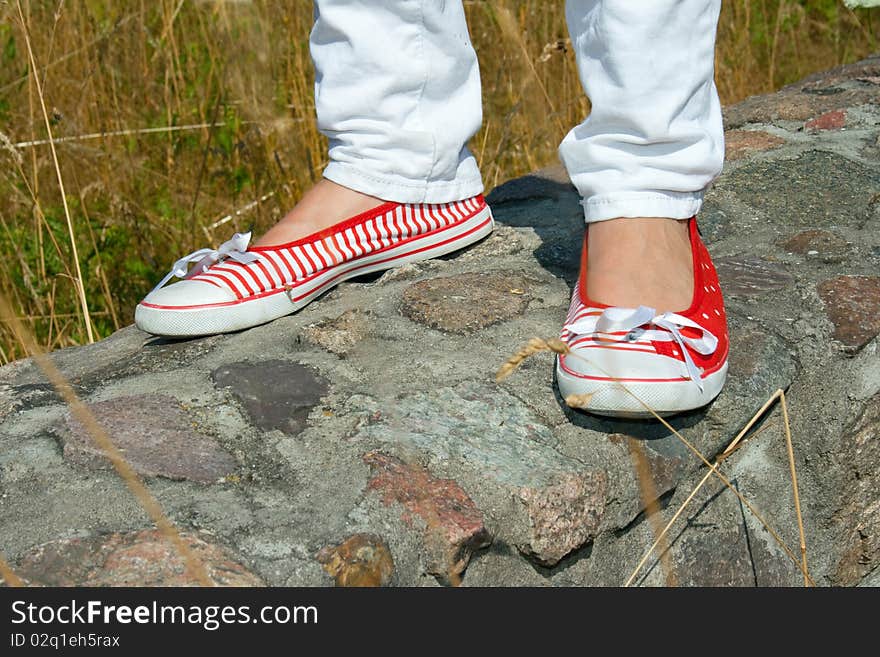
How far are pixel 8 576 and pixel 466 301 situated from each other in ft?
2.69

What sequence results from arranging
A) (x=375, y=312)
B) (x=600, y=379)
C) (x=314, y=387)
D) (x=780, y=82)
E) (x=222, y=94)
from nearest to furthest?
(x=600, y=379), (x=314, y=387), (x=375, y=312), (x=222, y=94), (x=780, y=82)

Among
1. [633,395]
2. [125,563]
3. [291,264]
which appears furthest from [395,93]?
[125,563]

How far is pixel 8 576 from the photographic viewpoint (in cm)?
102

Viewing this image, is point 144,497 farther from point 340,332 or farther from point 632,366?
point 632,366

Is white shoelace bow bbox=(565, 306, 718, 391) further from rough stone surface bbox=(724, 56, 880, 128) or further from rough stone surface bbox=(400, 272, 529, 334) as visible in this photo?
rough stone surface bbox=(724, 56, 880, 128)

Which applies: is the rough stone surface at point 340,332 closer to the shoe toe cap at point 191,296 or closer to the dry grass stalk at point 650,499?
the shoe toe cap at point 191,296

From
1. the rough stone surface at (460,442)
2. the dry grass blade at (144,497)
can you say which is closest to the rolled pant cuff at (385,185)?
the rough stone surface at (460,442)

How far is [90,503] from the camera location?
1.15 metres

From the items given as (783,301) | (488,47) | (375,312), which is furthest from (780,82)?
(375,312)
